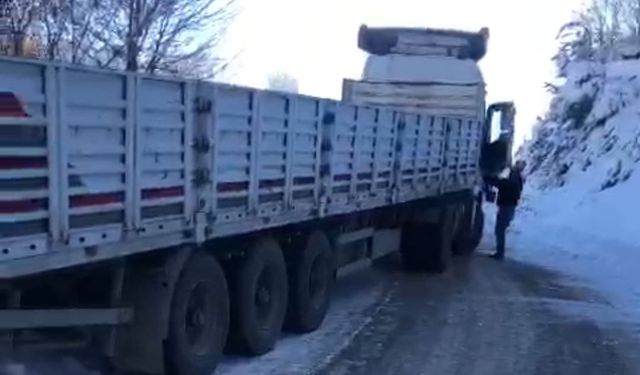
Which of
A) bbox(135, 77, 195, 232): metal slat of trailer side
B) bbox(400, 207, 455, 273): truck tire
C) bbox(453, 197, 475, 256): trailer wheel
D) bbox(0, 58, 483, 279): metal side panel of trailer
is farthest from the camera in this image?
bbox(453, 197, 475, 256): trailer wheel

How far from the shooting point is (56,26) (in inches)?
1077

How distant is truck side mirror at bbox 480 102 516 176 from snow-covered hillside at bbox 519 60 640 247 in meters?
3.69

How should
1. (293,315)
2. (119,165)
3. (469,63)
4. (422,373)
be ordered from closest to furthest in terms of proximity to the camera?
(119,165), (422,373), (293,315), (469,63)

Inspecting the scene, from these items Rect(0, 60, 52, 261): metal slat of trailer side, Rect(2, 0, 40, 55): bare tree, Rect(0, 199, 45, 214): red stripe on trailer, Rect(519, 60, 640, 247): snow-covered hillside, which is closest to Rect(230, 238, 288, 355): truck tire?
Rect(0, 60, 52, 261): metal slat of trailer side

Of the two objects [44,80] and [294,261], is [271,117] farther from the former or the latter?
[44,80]

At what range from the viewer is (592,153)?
120 feet

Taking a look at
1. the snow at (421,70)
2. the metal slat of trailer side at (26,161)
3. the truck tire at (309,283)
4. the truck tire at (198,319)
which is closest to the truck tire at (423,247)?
the snow at (421,70)

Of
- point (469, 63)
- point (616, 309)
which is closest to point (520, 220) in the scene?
point (469, 63)

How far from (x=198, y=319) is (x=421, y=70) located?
12024 mm

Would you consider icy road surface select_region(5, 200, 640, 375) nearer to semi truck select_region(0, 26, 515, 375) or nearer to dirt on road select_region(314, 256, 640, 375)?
dirt on road select_region(314, 256, 640, 375)

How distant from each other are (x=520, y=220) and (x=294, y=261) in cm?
1994

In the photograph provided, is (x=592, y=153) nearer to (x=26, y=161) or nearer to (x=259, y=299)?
(x=259, y=299)

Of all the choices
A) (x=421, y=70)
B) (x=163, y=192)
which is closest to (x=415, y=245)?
(x=421, y=70)

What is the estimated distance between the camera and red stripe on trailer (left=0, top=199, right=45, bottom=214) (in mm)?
5629
